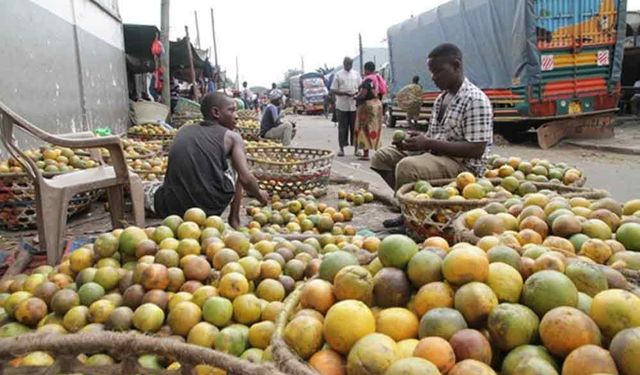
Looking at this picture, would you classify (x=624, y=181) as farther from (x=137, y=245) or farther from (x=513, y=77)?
(x=137, y=245)

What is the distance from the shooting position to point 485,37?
41.8 ft

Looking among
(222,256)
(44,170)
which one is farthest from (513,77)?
(222,256)

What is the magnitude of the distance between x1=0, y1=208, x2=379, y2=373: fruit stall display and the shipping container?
976cm

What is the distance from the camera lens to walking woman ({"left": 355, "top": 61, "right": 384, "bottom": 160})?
34.3 ft

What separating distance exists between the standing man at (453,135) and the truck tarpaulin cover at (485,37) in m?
7.48

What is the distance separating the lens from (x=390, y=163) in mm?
5188

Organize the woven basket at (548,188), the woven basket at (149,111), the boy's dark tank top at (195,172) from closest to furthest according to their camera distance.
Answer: the woven basket at (548,188)
the boy's dark tank top at (195,172)
the woven basket at (149,111)

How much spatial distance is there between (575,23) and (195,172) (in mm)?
9830

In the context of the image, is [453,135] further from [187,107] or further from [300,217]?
[187,107]

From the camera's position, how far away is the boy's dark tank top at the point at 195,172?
428 centimetres

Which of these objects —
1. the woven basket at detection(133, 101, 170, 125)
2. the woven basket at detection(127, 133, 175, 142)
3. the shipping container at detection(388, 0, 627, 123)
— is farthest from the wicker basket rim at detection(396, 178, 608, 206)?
the woven basket at detection(133, 101, 170, 125)

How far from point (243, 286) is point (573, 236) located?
156cm

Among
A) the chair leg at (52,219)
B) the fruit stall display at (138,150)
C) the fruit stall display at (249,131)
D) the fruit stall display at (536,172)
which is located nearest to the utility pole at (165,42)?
the fruit stall display at (249,131)

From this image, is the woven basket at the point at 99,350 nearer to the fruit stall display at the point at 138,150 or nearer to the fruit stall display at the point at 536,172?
the fruit stall display at the point at 536,172
